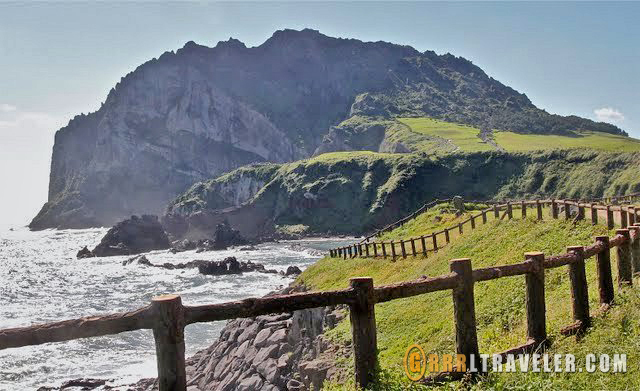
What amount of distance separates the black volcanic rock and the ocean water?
8.99 meters

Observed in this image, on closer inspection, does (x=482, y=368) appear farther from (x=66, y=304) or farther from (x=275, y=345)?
(x=66, y=304)

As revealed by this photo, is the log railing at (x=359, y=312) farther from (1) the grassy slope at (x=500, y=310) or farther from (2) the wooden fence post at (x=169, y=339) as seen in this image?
(1) the grassy slope at (x=500, y=310)

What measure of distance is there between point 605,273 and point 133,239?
145 m

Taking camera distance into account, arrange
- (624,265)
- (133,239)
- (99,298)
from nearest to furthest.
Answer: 1. (624,265)
2. (99,298)
3. (133,239)

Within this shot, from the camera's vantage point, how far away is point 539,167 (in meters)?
157

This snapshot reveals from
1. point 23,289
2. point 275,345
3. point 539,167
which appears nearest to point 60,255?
point 23,289

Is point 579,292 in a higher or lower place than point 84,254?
higher

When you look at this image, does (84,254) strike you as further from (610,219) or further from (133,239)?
(610,219)

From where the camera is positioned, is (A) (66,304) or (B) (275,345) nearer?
(B) (275,345)

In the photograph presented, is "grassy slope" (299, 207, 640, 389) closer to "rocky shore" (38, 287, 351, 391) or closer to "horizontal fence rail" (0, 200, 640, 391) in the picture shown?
"horizontal fence rail" (0, 200, 640, 391)

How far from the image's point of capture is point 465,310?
7508mm

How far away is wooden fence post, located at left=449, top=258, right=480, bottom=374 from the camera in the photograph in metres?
7.47

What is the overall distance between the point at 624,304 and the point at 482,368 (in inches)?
144

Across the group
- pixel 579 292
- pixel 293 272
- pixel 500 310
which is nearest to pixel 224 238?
pixel 293 272
